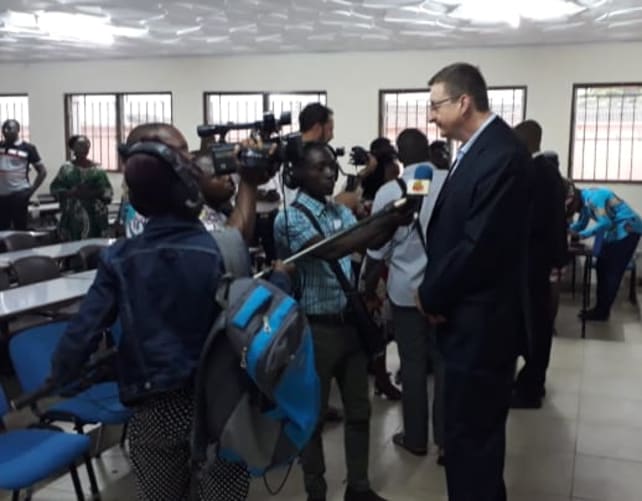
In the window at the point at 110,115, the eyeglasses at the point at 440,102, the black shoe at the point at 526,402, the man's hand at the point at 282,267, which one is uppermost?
the window at the point at 110,115

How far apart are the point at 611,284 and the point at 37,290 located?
500 centimetres

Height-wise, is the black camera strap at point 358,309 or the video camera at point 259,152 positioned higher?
the video camera at point 259,152

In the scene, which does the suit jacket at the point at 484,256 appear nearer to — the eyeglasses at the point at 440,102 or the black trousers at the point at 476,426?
the black trousers at the point at 476,426

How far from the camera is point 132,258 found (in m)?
1.78

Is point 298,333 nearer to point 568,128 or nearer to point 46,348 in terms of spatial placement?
point 46,348

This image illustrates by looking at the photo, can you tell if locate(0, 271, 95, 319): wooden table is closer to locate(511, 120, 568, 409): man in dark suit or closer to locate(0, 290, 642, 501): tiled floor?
locate(0, 290, 642, 501): tiled floor

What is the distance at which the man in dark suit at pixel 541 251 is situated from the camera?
398cm

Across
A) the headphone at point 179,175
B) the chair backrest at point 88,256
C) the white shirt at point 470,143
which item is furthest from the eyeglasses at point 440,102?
the chair backrest at point 88,256

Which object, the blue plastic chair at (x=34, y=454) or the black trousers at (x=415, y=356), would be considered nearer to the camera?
the blue plastic chair at (x=34, y=454)

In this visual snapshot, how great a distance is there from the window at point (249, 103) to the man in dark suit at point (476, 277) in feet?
24.1

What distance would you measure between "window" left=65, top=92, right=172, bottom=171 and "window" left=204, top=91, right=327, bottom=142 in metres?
0.65

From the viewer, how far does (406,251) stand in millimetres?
3283

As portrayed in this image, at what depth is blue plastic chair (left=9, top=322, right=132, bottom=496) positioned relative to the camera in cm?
284

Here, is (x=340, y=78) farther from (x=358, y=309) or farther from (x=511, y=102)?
(x=358, y=309)
